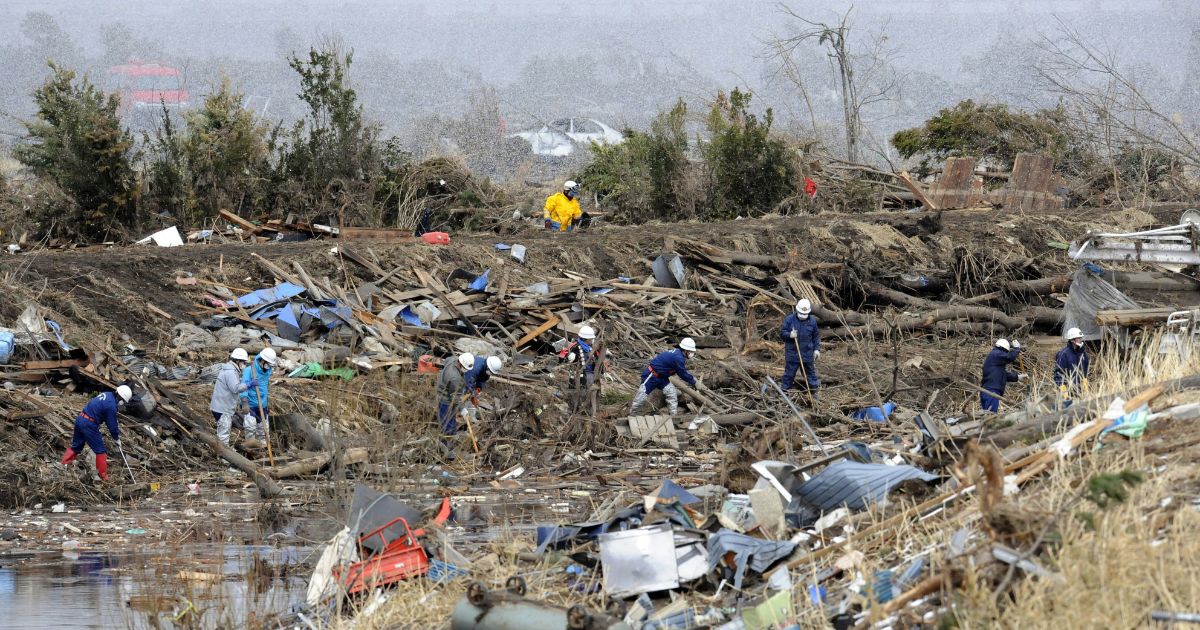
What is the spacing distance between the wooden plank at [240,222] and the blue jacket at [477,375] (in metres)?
8.33

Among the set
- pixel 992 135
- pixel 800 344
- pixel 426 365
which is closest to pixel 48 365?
pixel 426 365

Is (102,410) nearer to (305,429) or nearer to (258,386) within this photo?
(258,386)

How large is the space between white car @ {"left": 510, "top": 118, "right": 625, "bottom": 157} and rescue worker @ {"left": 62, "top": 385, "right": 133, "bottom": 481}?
110 feet

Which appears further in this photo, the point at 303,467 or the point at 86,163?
the point at 86,163

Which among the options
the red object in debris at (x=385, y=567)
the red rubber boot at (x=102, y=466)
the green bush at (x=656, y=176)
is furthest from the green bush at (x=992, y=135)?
the red object in debris at (x=385, y=567)

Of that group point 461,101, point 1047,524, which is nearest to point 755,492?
point 1047,524

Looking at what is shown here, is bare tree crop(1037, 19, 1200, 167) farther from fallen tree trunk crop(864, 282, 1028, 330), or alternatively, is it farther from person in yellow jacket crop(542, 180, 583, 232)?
person in yellow jacket crop(542, 180, 583, 232)

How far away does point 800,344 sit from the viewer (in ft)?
49.8

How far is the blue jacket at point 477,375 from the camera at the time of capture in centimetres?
1405

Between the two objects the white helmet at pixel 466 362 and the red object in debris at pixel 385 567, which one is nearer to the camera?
the red object in debris at pixel 385 567

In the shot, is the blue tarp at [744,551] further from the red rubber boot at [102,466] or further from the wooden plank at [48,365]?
the wooden plank at [48,365]

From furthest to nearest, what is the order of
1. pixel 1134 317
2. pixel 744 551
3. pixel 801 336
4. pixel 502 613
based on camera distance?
pixel 801 336, pixel 1134 317, pixel 744 551, pixel 502 613

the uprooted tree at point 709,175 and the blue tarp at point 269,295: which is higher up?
the uprooted tree at point 709,175

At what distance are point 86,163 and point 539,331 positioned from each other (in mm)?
8723
